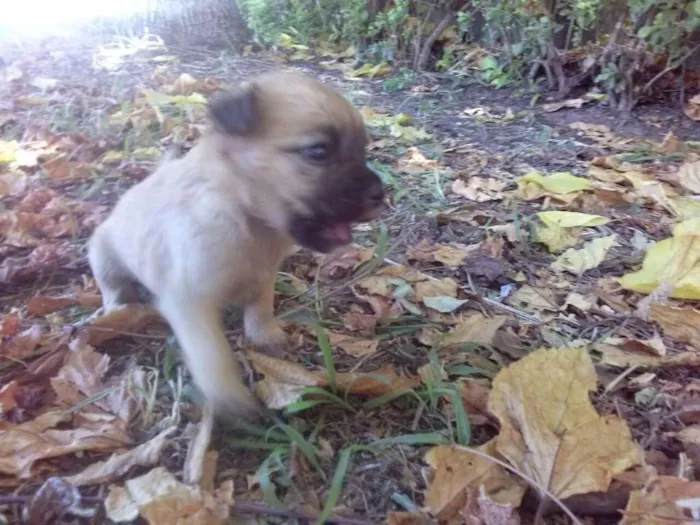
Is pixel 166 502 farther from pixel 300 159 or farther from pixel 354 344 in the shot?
pixel 300 159

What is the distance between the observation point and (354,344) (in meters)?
2.50

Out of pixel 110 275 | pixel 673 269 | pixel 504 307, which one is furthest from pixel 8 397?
pixel 673 269

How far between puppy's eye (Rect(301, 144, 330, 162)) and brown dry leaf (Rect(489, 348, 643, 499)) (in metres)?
0.91

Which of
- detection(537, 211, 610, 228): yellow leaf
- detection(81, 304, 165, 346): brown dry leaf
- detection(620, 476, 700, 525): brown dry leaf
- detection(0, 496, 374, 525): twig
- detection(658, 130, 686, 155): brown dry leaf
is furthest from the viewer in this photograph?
detection(658, 130, 686, 155): brown dry leaf

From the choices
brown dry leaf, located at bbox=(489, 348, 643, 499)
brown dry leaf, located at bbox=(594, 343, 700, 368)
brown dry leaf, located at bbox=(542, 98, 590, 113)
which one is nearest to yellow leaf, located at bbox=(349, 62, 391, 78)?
brown dry leaf, located at bbox=(542, 98, 590, 113)

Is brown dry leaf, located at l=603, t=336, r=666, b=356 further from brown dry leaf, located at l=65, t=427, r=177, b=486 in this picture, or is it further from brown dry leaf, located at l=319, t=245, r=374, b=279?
brown dry leaf, located at l=65, t=427, r=177, b=486

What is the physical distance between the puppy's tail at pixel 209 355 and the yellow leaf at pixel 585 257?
5.54 feet

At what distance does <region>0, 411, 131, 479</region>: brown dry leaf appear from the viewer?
1852 mm

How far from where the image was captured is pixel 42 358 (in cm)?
235

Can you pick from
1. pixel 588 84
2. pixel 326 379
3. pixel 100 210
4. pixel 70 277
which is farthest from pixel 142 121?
pixel 588 84

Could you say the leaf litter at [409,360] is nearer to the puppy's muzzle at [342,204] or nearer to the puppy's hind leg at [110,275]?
the puppy's hind leg at [110,275]

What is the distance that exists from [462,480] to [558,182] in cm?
259

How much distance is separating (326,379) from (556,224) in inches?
72.1

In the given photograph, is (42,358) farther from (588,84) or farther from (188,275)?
(588,84)
